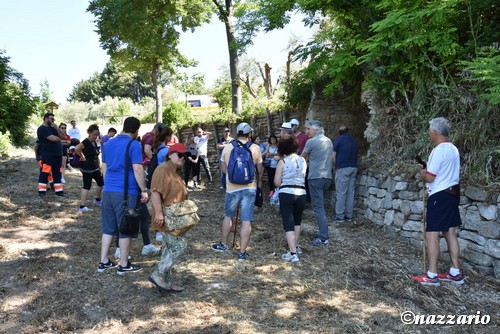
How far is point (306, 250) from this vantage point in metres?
6.18

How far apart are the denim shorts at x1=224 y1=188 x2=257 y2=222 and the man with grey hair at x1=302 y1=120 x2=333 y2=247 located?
1.32 metres

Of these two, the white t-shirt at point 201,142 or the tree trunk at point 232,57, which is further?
the tree trunk at point 232,57

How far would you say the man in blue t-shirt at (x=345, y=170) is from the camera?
782 centimetres

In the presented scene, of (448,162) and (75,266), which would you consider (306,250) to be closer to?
(448,162)

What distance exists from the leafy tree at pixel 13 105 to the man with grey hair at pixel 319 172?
44.3ft

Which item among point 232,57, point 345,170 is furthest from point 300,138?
point 232,57

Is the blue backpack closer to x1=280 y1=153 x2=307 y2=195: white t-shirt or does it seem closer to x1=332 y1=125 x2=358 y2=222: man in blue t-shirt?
x1=280 y1=153 x2=307 y2=195: white t-shirt

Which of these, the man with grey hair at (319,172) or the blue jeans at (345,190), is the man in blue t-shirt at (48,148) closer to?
the man with grey hair at (319,172)

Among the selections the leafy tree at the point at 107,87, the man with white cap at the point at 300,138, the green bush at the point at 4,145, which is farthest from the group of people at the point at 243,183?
the leafy tree at the point at 107,87

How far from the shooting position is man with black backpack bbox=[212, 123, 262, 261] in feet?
17.9

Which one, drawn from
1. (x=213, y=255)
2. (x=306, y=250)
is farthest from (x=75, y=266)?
(x=306, y=250)

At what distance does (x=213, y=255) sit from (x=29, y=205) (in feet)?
15.0

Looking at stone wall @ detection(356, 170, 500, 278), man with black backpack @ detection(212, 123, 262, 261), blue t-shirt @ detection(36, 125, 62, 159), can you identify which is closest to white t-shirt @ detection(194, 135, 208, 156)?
blue t-shirt @ detection(36, 125, 62, 159)

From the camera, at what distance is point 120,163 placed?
15.4 ft
